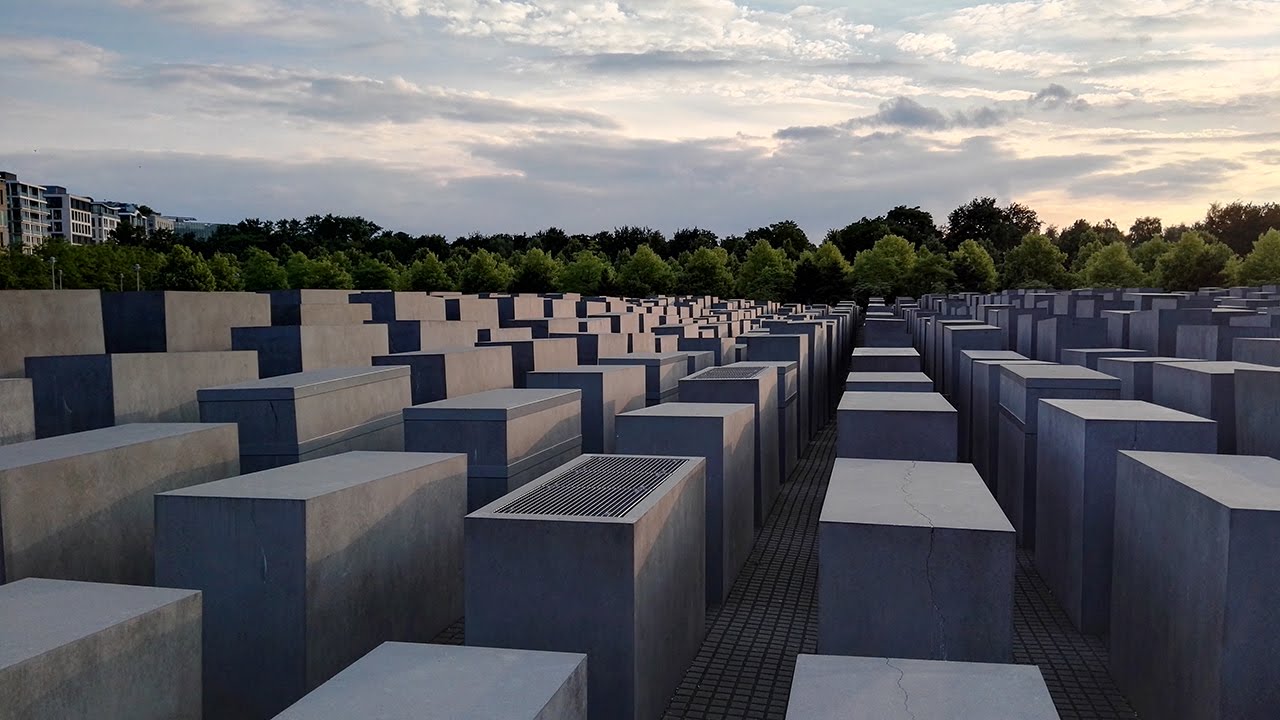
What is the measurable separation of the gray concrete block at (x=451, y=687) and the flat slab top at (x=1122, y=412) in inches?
266

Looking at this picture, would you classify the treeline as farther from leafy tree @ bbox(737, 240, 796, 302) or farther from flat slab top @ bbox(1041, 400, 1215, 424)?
flat slab top @ bbox(1041, 400, 1215, 424)

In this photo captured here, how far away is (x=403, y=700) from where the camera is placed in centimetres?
472

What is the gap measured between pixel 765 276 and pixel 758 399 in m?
68.3

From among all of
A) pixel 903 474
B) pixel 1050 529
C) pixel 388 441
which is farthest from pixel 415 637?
pixel 1050 529

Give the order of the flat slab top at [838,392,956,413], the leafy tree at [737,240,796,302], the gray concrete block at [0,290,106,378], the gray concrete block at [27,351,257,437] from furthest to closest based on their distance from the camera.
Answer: the leafy tree at [737,240,796,302], the gray concrete block at [0,290,106,378], the gray concrete block at [27,351,257,437], the flat slab top at [838,392,956,413]

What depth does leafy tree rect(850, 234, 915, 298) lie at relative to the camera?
82.1 meters

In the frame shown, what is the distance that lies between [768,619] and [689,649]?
1.52 m

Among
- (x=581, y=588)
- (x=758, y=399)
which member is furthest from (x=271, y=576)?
(x=758, y=399)

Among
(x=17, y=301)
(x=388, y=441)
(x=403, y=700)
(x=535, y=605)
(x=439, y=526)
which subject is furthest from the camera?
(x=17, y=301)

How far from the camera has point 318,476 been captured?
28.0 feet

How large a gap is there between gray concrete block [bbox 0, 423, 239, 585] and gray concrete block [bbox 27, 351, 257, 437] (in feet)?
7.07

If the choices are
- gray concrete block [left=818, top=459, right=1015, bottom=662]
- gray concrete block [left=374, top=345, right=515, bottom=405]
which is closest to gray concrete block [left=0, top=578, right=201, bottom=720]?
gray concrete block [left=818, top=459, right=1015, bottom=662]

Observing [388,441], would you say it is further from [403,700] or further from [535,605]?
[403,700]

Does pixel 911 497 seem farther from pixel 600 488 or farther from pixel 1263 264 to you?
pixel 1263 264
